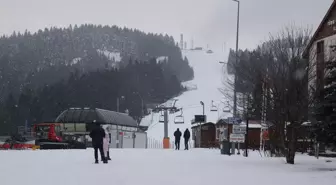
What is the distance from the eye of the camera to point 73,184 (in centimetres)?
1293

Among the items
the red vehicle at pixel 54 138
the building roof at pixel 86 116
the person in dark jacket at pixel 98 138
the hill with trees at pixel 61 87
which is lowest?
the red vehicle at pixel 54 138

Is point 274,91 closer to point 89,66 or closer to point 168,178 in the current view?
point 168,178

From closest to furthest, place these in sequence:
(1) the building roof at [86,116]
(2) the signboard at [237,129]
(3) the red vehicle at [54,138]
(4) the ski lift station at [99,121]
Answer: (2) the signboard at [237,129]
(3) the red vehicle at [54,138]
(4) the ski lift station at [99,121]
(1) the building roof at [86,116]

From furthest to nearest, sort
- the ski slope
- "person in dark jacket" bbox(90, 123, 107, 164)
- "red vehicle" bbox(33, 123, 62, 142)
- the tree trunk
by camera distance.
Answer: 1. the ski slope
2. "red vehicle" bbox(33, 123, 62, 142)
3. the tree trunk
4. "person in dark jacket" bbox(90, 123, 107, 164)

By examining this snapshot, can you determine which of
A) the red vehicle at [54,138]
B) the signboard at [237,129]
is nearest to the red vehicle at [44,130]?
the red vehicle at [54,138]

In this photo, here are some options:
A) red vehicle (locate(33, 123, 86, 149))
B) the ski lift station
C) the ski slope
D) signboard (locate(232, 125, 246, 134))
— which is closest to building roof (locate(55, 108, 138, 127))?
the ski lift station

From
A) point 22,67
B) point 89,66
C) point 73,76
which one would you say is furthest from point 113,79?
point 89,66

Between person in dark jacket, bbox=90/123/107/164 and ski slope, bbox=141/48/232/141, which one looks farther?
ski slope, bbox=141/48/232/141

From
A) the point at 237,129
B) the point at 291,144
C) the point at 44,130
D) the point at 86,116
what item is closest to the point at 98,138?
the point at 291,144

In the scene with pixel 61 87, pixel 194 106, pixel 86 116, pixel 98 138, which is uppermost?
pixel 61 87

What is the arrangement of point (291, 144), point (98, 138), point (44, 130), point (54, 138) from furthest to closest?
point (44, 130)
point (54, 138)
point (291, 144)
point (98, 138)

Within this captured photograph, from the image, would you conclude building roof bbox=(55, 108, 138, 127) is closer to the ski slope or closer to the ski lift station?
the ski lift station

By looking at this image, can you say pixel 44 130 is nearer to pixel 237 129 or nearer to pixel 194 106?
pixel 237 129

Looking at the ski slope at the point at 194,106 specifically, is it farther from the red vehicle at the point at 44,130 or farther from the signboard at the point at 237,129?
the signboard at the point at 237,129
